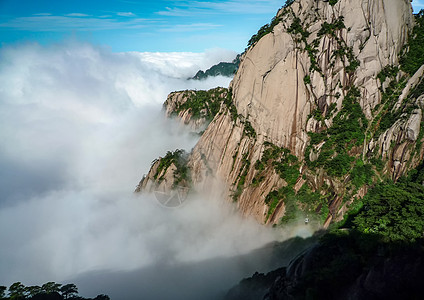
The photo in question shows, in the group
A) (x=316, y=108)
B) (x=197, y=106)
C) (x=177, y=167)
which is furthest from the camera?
(x=197, y=106)

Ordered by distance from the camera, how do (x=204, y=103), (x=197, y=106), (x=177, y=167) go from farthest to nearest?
(x=197, y=106), (x=204, y=103), (x=177, y=167)

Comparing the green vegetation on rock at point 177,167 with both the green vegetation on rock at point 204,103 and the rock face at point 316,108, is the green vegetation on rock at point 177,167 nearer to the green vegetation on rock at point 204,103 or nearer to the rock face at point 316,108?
the rock face at point 316,108

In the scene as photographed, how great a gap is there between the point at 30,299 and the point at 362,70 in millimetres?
62404

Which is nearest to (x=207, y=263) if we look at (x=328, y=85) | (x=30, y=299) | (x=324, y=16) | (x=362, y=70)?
(x=30, y=299)

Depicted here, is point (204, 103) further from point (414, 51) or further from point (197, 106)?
point (414, 51)

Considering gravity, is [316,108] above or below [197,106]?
below

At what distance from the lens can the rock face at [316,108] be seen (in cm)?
4309

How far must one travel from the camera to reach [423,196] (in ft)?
79.3

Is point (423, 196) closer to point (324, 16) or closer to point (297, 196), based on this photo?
point (297, 196)

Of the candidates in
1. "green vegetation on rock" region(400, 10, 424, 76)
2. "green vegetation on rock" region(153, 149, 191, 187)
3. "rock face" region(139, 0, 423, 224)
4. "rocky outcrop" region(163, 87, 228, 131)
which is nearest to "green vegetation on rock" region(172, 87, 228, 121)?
"rocky outcrop" region(163, 87, 228, 131)

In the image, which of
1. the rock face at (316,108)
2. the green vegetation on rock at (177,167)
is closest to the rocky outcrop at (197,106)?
the green vegetation on rock at (177,167)

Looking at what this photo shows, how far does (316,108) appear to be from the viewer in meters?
50.0

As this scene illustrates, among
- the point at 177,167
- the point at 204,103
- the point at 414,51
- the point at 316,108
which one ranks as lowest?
the point at 316,108

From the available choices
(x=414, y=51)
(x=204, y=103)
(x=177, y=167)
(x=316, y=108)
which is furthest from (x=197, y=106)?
(x=414, y=51)
